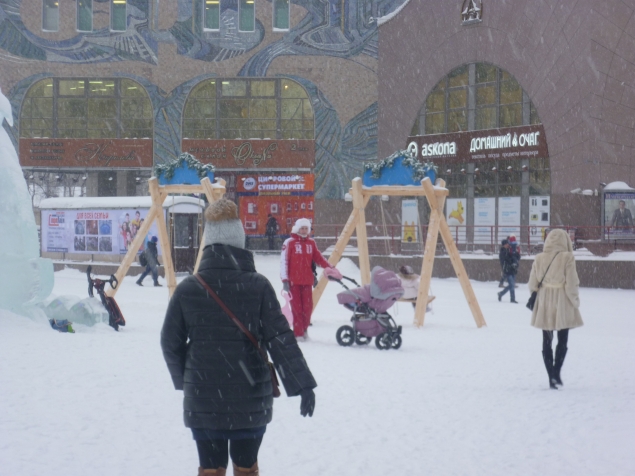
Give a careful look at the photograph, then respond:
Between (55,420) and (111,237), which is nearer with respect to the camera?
(55,420)

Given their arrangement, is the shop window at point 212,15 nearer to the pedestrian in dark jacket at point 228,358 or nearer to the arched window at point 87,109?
the arched window at point 87,109

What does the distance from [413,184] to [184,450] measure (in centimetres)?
958

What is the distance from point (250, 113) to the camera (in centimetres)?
4225

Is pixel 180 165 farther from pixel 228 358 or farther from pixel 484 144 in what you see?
pixel 484 144

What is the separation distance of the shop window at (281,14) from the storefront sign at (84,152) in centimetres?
843

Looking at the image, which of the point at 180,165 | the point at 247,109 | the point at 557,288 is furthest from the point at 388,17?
the point at 557,288

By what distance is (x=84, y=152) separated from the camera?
42531 millimetres

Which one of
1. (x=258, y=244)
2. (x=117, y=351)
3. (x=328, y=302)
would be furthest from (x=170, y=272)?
(x=258, y=244)

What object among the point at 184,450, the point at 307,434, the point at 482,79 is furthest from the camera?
the point at 482,79

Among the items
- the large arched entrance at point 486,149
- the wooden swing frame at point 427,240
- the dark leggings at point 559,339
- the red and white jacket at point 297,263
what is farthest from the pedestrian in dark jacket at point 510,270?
the dark leggings at point 559,339

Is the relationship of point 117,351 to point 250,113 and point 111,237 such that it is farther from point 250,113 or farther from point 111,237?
point 250,113

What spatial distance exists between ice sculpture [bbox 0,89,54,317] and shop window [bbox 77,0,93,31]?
104ft

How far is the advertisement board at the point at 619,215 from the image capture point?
2697 cm

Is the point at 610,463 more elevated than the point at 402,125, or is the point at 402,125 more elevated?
the point at 402,125
